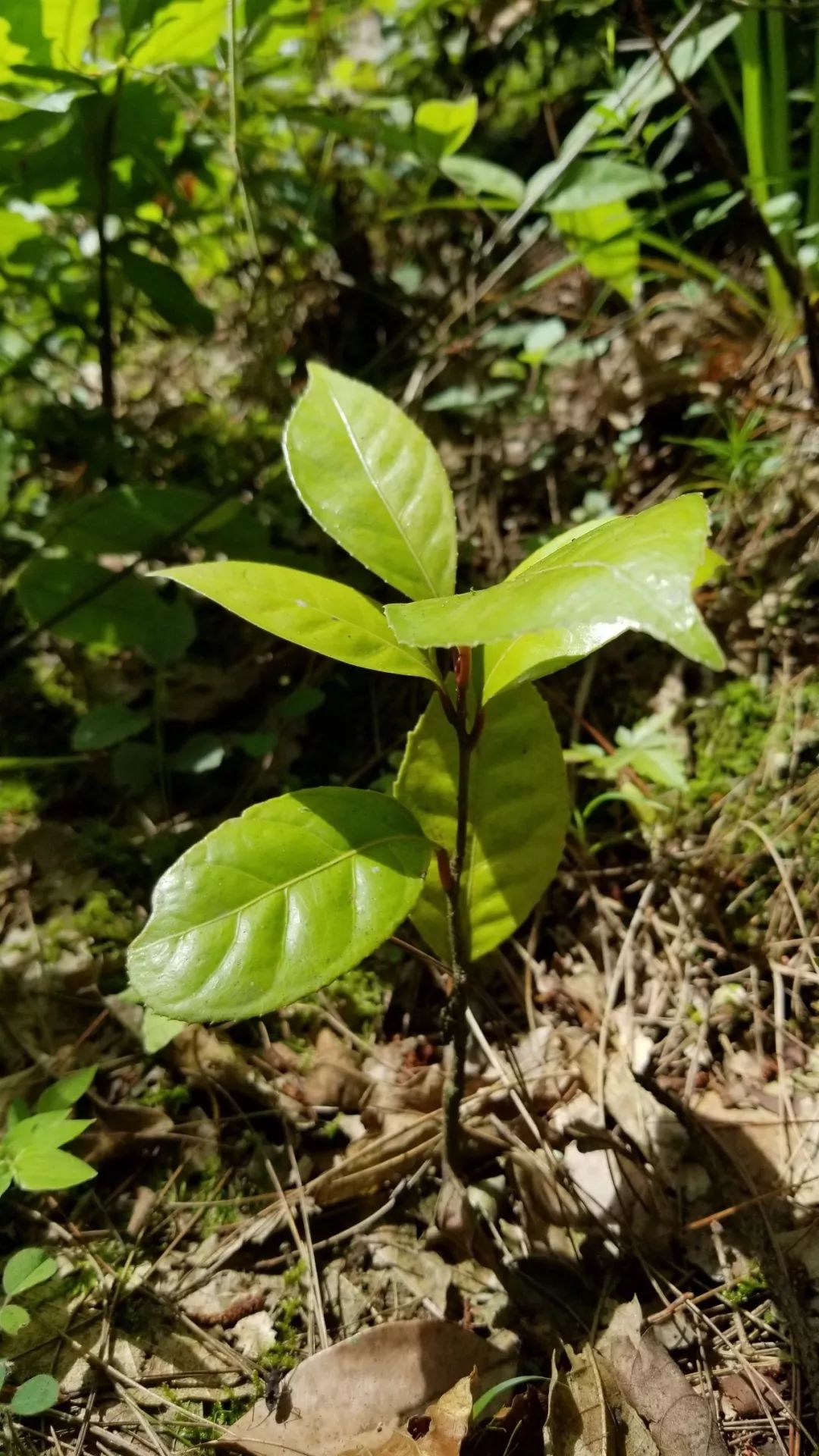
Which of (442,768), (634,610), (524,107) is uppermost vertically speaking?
(524,107)

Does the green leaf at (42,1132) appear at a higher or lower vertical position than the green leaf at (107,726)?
lower

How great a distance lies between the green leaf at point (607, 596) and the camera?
0.51 metres

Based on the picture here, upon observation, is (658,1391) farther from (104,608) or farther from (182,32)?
(182,32)

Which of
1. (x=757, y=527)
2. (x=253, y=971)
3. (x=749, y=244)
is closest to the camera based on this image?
(x=253, y=971)

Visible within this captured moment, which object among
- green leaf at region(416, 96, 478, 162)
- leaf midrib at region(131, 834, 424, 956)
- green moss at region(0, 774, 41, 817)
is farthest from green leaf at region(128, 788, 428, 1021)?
green leaf at region(416, 96, 478, 162)

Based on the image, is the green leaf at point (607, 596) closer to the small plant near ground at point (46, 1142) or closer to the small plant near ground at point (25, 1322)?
the small plant near ground at point (46, 1142)

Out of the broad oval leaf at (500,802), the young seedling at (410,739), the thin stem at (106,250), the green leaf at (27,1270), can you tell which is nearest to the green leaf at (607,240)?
the thin stem at (106,250)

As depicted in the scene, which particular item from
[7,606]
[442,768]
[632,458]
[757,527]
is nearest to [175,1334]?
[442,768]

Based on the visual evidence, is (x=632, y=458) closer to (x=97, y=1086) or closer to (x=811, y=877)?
(x=811, y=877)

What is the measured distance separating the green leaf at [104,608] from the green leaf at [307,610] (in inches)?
35.5

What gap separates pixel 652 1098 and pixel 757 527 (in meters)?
1.20

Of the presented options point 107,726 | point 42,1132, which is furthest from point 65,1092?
point 107,726

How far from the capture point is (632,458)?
6.54ft

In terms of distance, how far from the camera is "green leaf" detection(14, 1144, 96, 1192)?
104cm
